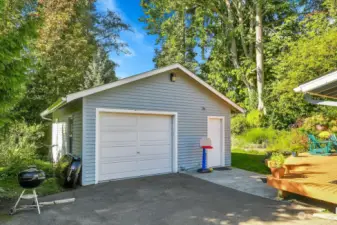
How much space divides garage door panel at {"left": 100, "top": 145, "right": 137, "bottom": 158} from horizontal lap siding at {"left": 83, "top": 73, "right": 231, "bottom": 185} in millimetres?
404

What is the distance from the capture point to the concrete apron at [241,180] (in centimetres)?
661

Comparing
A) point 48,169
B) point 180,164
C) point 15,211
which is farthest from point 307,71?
point 15,211

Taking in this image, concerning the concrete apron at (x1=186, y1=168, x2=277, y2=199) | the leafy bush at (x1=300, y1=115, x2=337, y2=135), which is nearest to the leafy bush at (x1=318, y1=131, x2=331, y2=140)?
the leafy bush at (x1=300, y1=115, x2=337, y2=135)

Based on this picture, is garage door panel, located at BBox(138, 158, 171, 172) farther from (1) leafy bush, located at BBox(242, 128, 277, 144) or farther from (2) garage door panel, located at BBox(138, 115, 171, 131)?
(1) leafy bush, located at BBox(242, 128, 277, 144)

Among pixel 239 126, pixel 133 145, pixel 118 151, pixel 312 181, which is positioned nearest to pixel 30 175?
pixel 118 151

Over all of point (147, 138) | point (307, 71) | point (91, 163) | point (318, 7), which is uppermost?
point (318, 7)

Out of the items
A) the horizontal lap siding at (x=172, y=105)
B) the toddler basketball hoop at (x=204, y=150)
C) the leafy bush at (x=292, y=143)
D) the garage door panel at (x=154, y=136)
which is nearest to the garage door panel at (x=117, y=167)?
the horizontal lap siding at (x=172, y=105)

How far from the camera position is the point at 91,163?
7.38 meters

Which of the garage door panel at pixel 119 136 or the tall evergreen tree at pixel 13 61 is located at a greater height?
the tall evergreen tree at pixel 13 61

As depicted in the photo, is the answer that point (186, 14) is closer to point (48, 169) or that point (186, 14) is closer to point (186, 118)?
point (186, 118)

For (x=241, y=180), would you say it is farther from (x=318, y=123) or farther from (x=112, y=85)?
(x=318, y=123)

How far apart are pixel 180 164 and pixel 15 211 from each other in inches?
218

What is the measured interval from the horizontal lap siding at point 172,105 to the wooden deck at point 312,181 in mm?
3627

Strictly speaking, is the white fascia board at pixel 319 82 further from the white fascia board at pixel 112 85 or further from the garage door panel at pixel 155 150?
the garage door panel at pixel 155 150
